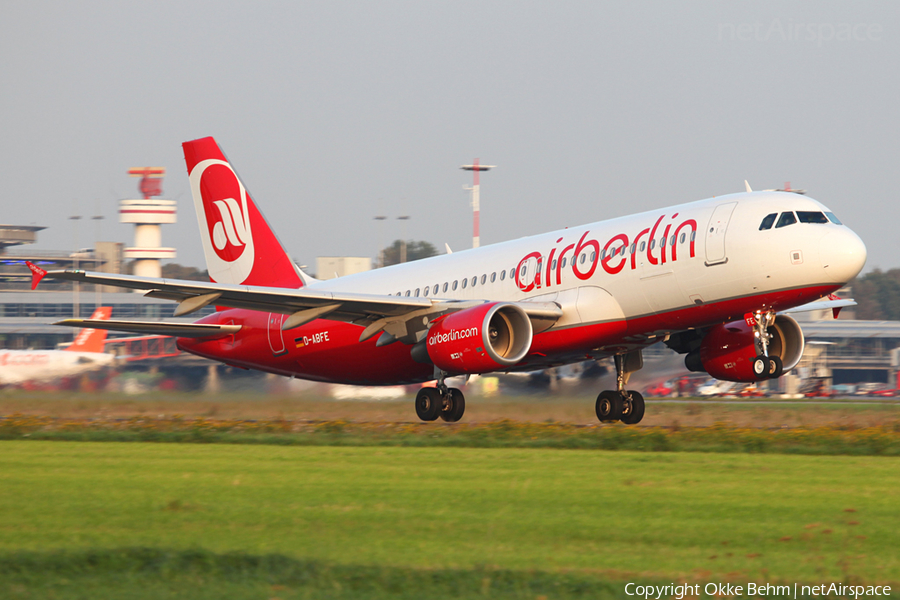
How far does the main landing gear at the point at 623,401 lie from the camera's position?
24781 mm

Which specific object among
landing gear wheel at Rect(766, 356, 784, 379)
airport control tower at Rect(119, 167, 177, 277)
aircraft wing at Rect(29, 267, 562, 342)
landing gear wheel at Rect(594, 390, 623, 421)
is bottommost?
landing gear wheel at Rect(594, 390, 623, 421)

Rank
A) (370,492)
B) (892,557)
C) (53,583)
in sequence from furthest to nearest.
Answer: (370,492) < (892,557) < (53,583)

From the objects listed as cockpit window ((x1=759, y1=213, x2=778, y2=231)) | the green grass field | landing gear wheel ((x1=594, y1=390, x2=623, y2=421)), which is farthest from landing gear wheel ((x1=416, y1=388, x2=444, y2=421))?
the green grass field

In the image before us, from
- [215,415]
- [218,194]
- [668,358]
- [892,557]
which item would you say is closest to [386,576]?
[892,557]

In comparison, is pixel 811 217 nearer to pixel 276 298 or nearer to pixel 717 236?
pixel 717 236

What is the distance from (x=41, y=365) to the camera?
105 ft

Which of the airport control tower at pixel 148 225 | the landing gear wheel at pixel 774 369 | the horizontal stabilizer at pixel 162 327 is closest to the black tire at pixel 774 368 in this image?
the landing gear wheel at pixel 774 369

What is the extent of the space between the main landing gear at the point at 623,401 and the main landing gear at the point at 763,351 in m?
4.02

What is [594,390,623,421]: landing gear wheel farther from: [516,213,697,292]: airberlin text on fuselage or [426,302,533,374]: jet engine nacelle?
[426,302,533,374]: jet engine nacelle

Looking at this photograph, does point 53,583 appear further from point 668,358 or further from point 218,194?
point 668,358

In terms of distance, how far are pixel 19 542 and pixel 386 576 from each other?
3.43m

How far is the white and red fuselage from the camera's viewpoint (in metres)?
20.0

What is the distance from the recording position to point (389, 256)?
116 m

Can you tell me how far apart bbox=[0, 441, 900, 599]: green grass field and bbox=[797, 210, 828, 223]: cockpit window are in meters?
6.47
